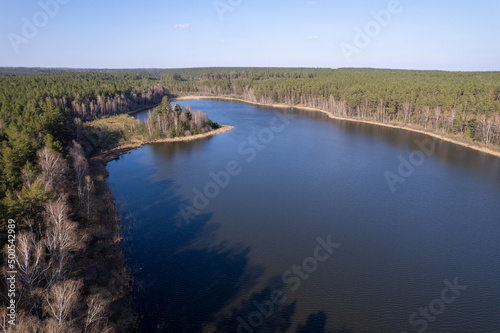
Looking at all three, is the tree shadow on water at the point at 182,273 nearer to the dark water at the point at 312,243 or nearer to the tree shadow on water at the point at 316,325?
the dark water at the point at 312,243

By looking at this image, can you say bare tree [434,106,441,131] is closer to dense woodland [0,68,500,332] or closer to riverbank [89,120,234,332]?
dense woodland [0,68,500,332]

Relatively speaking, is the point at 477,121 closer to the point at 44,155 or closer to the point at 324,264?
the point at 324,264

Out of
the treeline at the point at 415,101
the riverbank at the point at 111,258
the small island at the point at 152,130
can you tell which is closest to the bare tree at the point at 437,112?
the treeline at the point at 415,101

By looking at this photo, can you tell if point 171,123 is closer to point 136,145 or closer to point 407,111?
point 136,145

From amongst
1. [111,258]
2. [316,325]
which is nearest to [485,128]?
[316,325]

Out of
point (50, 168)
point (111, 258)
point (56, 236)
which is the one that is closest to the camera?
point (56, 236)

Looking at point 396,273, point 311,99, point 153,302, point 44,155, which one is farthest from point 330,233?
point 311,99
